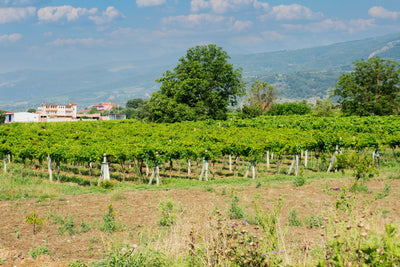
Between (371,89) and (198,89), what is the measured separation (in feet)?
98.9

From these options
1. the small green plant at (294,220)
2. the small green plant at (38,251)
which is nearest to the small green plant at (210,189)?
the small green plant at (294,220)

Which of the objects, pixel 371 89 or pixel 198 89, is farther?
pixel 371 89

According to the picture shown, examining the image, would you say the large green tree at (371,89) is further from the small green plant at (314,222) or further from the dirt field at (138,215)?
the small green plant at (314,222)

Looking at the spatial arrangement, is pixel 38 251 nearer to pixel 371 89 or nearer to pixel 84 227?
pixel 84 227

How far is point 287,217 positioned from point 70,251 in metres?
5.77

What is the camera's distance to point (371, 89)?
5981cm

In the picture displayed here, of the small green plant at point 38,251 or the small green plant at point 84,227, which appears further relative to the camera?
the small green plant at point 84,227

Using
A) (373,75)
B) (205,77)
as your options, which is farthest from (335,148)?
(373,75)

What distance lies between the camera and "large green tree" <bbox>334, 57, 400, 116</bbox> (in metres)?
56.4

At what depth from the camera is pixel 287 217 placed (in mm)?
9891

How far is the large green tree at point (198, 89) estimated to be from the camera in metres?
51.4

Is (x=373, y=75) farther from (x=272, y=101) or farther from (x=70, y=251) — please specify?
(x=70, y=251)

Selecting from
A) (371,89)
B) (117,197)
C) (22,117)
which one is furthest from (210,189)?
(22,117)

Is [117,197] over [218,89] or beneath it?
beneath
